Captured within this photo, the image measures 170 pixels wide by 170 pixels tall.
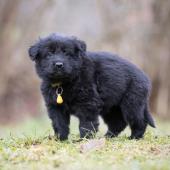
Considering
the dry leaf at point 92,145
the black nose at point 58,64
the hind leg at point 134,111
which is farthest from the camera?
the hind leg at point 134,111

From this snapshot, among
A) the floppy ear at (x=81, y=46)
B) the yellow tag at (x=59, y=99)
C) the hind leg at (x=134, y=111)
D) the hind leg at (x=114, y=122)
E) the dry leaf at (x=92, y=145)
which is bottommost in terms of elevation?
the hind leg at (x=114, y=122)

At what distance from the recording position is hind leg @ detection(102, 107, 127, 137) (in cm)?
1100

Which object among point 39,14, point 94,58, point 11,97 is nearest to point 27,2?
point 39,14

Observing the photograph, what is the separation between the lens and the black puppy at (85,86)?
968cm

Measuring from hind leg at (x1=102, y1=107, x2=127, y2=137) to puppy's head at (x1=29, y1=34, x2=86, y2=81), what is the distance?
1.49 meters

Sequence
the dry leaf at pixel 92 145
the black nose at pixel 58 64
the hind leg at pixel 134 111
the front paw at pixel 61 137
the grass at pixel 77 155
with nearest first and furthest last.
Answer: the grass at pixel 77 155, the dry leaf at pixel 92 145, the black nose at pixel 58 64, the front paw at pixel 61 137, the hind leg at pixel 134 111

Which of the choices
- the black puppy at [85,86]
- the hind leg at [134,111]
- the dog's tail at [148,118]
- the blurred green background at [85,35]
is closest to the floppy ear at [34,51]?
the black puppy at [85,86]

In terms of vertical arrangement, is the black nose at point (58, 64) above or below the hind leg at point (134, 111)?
above

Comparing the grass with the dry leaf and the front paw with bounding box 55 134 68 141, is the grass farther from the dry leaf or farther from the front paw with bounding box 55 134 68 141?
the front paw with bounding box 55 134 68 141

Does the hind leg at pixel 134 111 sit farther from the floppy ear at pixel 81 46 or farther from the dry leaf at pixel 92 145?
the dry leaf at pixel 92 145

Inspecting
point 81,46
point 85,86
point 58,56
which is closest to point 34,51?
point 58,56

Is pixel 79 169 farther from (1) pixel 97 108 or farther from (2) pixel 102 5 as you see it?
(2) pixel 102 5

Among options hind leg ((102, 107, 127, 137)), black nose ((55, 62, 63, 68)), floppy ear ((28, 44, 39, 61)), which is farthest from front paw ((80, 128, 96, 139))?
floppy ear ((28, 44, 39, 61))

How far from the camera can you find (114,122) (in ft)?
36.4
